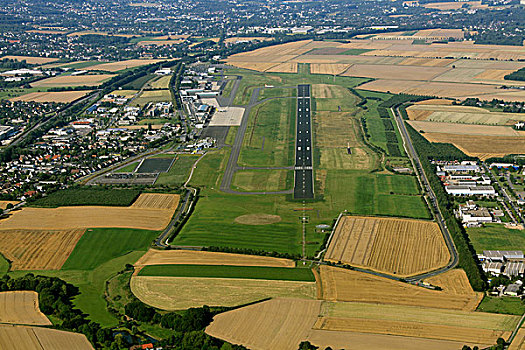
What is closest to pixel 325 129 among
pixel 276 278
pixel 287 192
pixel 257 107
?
pixel 257 107

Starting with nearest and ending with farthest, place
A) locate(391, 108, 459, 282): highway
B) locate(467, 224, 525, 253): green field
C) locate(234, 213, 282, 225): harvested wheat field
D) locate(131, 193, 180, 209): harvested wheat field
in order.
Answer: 1. locate(391, 108, 459, 282): highway
2. locate(467, 224, 525, 253): green field
3. locate(234, 213, 282, 225): harvested wheat field
4. locate(131, 193, 180, 209): harvested wheat field

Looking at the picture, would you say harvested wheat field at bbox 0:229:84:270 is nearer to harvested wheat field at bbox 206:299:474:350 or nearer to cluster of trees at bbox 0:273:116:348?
cluster of trees at bbox 0:273:116:348

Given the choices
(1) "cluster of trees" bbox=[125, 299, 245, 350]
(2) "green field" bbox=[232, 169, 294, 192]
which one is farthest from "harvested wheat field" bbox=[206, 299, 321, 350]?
(2) "green field" bbox=[232, 169, 294, 192]

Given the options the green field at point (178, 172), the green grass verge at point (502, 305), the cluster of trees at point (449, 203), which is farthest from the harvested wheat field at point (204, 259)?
the green field at point (178, 172)

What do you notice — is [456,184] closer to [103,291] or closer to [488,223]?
[488,223]

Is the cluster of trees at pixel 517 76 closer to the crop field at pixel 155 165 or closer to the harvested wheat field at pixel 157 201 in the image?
the crop field at pixel 155 165

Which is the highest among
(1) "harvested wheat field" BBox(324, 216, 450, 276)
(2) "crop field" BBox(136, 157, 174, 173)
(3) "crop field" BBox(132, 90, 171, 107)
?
(3) "crop field" BBox(132, 90, 171, 107)
